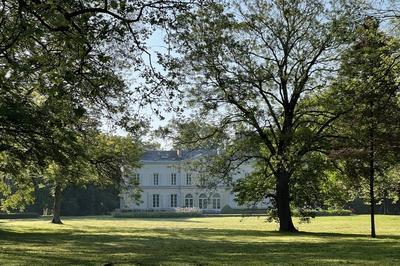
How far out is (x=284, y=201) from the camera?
2731 centimetres

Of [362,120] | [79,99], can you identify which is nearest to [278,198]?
[362,120]

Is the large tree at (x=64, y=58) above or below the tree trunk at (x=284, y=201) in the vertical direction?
above

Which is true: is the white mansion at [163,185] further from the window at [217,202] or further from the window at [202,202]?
the window at [217,202]

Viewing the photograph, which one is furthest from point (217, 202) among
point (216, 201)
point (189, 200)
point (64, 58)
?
point (64, 58)

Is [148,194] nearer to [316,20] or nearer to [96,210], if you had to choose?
[96,210]

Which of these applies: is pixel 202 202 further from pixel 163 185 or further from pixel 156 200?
pixel 156 200

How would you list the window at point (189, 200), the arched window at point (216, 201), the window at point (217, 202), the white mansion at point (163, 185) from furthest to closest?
the window at point (189, 200)
the white mansion at point (163, 185)
the window at point (217, 202)
the arched window at point (216, 201)

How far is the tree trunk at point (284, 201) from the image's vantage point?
27219 millimetres

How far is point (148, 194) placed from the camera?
91312 mm

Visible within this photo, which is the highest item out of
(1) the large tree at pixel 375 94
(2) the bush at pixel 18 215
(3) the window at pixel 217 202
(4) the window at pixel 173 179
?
(4) the window at pixel 173 179

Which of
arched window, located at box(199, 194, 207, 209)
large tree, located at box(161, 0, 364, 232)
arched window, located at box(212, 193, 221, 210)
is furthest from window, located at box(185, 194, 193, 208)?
large tree, located at box(161, 0, 364, 232)

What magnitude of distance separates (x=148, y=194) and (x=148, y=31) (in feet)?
266

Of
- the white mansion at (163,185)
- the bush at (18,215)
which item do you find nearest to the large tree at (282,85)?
the bush at (18,215)

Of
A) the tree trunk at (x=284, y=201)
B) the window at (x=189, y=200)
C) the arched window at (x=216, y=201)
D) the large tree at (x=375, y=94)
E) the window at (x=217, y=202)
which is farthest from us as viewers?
the window at (x=189, y=200)
